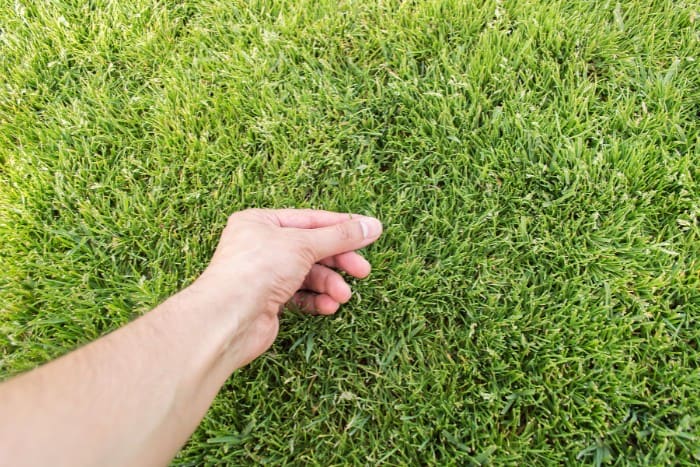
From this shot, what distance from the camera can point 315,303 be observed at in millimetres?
2146

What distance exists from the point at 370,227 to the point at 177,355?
0.90 m

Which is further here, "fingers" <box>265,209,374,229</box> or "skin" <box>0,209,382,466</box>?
"fingers" <box>265,209,374,229</box>

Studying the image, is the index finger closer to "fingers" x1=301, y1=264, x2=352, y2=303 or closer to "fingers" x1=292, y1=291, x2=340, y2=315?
"fingers" x1=301, y1=264, x2=352, y2=303

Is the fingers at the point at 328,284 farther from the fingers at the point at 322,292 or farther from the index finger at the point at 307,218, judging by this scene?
the index finger at the point at 307,218

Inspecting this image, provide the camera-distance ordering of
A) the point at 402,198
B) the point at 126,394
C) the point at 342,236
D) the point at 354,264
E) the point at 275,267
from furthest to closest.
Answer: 1. the point at 402,198
2. the point at 354,264
3. the point at 342,236
4. the point at 275,267
5. the point at 126,394

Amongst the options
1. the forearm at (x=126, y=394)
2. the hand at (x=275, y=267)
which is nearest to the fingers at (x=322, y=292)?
the hand at (x=275, y=267)

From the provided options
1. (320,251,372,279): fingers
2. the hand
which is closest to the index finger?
the hand

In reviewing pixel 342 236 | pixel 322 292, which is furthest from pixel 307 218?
pixel 322 292

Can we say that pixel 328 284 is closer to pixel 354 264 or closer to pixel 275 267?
pixel 354 264

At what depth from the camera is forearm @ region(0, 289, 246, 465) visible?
1.29 metres

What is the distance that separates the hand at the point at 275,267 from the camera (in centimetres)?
175

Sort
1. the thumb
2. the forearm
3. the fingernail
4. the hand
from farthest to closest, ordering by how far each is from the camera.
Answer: the fingernail, the thumb, the hand, the forearm

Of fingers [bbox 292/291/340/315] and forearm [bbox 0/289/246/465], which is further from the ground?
forearm [bbox 0/289/246/465]

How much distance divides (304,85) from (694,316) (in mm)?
2032
